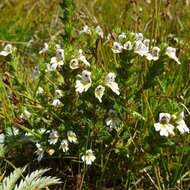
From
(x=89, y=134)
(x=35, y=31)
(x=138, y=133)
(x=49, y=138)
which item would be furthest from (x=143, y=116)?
(x=35, y=31)

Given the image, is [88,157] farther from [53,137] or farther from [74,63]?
[74,63]

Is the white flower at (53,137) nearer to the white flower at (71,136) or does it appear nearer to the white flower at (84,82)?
the white flower at (71,136)

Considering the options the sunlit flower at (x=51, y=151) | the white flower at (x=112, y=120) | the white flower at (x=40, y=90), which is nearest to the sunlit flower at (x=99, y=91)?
the white flower at (x=112, y=120)

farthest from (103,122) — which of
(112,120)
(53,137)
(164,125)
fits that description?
(164,125)

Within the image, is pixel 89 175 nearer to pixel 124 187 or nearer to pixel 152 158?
pixel 124 187

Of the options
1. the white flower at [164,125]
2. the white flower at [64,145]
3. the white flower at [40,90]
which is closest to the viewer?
the white flower at [164,125]

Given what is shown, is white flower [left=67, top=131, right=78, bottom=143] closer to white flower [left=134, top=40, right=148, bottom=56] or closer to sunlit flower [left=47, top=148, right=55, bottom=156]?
sunlit flower [left=47, top=148, right=55, bottom=156]
